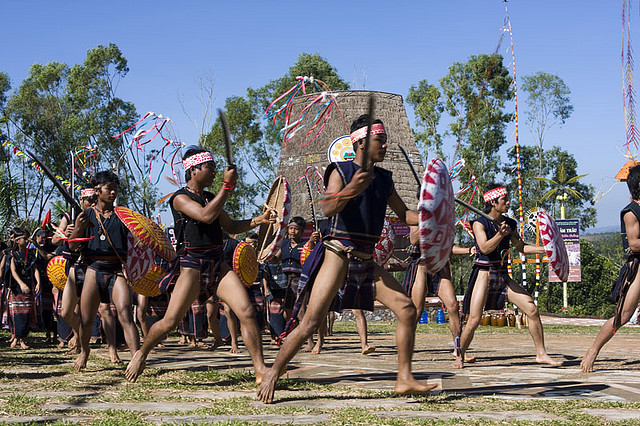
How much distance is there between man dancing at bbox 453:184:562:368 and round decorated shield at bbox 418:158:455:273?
2.67m

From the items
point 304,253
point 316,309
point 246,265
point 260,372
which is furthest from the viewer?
point 304,253

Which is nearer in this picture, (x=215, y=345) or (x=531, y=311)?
(x=531, y=311)

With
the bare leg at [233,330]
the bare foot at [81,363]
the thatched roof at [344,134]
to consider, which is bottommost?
the bare foot at [81,363]

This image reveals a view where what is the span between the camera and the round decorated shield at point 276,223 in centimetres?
773

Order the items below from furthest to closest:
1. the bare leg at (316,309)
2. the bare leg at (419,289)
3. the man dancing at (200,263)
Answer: the bare leg at (419,289)
the man dancing at (200,263)
the bare leg at (316,309)

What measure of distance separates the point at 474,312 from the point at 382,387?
7.46 feet

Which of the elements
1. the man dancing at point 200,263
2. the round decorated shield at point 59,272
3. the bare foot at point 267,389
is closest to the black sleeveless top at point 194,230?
the man dancing at point 200,263

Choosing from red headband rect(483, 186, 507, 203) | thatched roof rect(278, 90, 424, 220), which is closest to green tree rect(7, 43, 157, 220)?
thatched roof rect(278, 90, 424, 220)

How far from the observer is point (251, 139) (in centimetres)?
3491

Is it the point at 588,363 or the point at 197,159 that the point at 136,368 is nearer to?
the point at 197,159

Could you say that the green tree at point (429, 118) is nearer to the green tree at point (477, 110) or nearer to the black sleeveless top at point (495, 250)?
the green tree at point (477, 110)

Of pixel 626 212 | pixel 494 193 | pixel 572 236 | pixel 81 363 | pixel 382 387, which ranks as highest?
pixel 572 236

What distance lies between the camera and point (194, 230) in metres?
6.19

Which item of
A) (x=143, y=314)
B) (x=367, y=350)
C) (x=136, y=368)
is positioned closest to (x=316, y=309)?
(x=136, y=368)
